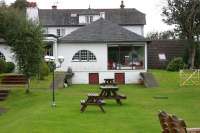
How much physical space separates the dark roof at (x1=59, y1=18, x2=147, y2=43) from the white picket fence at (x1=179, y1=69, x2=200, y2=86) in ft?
19.9

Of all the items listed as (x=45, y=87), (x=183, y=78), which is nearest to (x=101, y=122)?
(x=45, y=87)

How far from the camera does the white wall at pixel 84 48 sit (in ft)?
162

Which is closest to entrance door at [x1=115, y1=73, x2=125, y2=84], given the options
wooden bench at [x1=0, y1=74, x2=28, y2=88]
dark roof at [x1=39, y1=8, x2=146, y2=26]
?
wooden bench at [x1=0, y1=74, x2=28, y2=88]

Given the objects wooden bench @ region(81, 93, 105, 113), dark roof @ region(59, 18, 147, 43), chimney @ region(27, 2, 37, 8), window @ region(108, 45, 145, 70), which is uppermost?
chimney @ region(27, 2, 37, 8)

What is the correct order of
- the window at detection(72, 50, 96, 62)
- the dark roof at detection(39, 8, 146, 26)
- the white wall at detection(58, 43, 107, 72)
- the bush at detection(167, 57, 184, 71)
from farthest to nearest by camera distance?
the dark roof at detection(39, 8, 146, 26) < the bush at detection(167, 57, 184, 71) < the window at detection(72, 50, 96, 62) < the white wall at detection(58, 43, 107, 72)

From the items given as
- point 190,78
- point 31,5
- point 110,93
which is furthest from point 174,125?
point 31,5

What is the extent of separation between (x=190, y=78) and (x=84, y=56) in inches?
A: 398

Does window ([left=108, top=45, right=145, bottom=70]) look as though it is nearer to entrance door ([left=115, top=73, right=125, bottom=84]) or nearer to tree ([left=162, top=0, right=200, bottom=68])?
entrance door ([left=115, top=73, right=125, bottom=84])

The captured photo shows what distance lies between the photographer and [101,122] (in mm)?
20969

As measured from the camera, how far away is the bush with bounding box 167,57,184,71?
55938 mm

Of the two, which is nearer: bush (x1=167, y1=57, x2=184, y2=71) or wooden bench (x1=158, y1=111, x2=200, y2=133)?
wooden bench (x1=158, y1=111, x2=200, y2=133)

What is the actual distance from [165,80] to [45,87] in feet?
32.7

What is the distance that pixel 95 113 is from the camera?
24.4 meters

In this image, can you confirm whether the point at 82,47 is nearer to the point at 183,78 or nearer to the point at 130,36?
the point at 130,36
